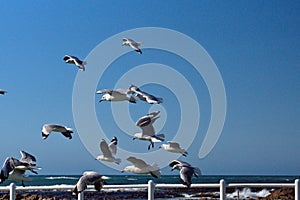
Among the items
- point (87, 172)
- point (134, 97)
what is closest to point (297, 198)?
point (134, 97)

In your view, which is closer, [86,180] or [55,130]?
[86,180]

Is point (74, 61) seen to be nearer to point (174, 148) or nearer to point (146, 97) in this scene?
point (146, 97)

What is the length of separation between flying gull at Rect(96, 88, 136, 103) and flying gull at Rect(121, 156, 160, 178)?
1139 mm

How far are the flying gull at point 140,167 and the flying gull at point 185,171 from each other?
0.25m

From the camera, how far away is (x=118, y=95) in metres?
10.0

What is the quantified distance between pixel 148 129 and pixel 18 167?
2071 mm

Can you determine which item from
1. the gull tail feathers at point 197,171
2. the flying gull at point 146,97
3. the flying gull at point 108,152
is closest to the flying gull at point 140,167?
the flying gull at point 108,152

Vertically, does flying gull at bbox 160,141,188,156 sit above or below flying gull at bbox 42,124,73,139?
below

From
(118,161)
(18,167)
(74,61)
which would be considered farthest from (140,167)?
(74,61)

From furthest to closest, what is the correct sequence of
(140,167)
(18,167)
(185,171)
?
(140,167) < (18,167) < (185,171)

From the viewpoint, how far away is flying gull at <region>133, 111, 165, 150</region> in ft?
31.0

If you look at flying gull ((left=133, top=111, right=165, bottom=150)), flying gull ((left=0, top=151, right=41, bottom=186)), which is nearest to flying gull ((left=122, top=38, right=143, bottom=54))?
flying gull ((left=133, top=111, right=165, bottom=150))

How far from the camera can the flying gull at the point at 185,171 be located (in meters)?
8.34

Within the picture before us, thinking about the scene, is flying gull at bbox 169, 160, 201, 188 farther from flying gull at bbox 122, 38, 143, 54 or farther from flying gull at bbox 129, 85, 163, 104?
flying gull at bbox 122, 38, 143, 54
